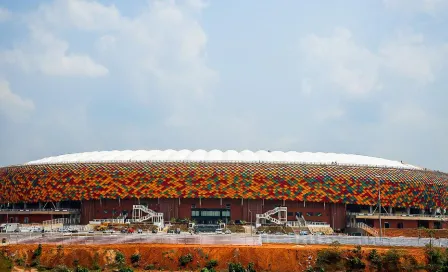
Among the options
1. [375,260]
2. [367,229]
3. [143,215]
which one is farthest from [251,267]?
[143,215]

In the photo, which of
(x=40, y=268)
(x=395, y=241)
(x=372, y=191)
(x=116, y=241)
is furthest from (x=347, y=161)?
(x=40, y=268)

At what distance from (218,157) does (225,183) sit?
9.19 m

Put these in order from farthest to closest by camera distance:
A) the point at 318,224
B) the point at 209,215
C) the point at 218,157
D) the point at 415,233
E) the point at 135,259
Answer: the point at 218,157, the point at 209,215, the point at 318,224, the point at 415,233, the point at 135,259

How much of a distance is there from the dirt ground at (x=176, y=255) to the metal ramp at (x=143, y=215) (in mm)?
26009

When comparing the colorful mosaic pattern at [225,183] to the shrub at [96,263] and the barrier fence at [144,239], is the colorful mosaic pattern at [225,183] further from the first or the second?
the shrub at [96,263]

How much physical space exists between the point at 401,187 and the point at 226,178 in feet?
87.8

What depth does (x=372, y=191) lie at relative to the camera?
95.2 m

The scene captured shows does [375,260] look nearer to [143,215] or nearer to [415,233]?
[415,233]

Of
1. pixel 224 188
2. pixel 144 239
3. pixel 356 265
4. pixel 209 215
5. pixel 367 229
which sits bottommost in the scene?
pixel 356 265

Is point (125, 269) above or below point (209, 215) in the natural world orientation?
below

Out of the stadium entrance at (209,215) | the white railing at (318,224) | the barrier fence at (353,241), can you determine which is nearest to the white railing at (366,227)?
the white railing at (318,224)

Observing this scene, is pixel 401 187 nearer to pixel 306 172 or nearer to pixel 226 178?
pixel 306 172

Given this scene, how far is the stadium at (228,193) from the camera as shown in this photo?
92.7m

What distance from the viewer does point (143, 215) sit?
305 ft
